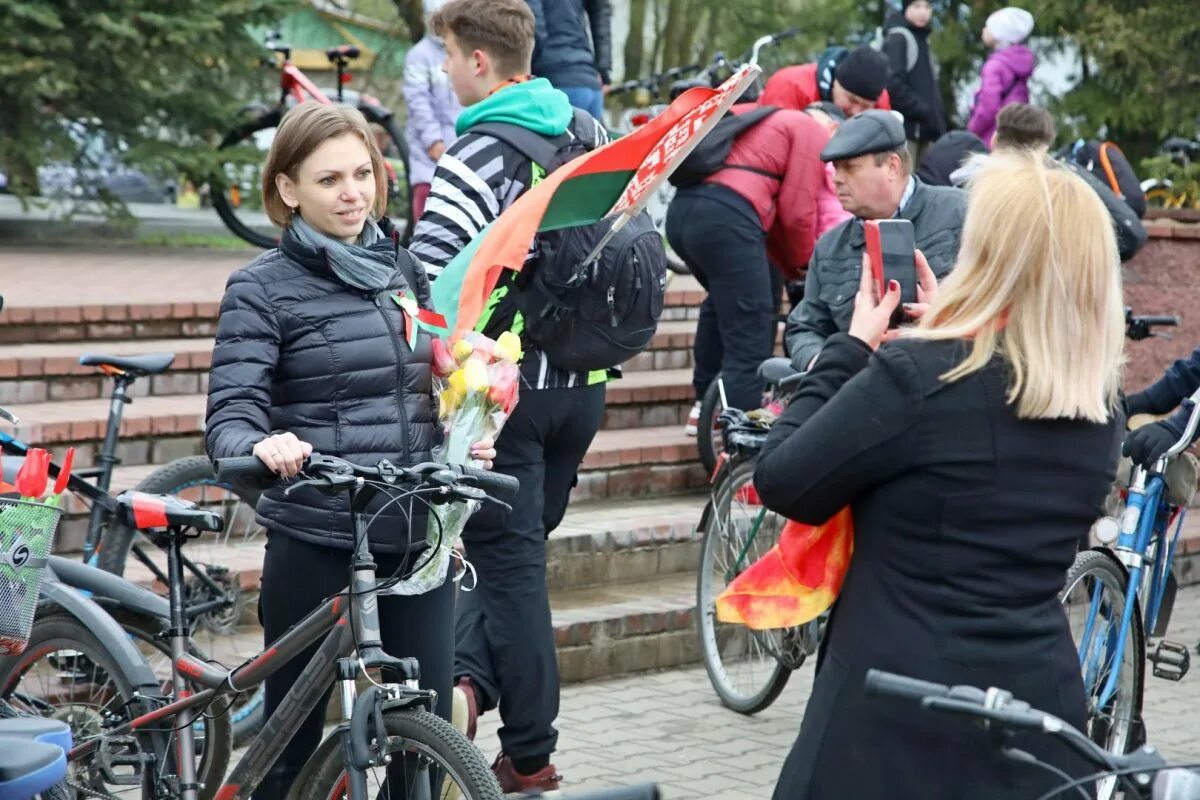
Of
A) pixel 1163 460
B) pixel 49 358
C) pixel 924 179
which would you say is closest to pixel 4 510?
pixel 1163 460

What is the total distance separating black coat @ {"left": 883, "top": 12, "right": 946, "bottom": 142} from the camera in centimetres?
1262

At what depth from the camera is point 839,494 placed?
3.22 m

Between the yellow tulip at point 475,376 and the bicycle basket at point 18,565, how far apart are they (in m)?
0.98

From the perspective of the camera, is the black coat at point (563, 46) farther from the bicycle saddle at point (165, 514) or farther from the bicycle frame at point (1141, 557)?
the bicycle saddle at point (165, 514)

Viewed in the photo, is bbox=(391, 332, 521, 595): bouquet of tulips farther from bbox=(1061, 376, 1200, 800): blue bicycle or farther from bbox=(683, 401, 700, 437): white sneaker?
bbox=(683, 401, 700, 437): white sneaker

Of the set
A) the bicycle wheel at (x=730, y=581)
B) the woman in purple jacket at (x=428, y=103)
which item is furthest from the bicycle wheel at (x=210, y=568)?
the woman in purple jacket at (x=428, y=103)

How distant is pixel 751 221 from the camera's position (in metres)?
8.42

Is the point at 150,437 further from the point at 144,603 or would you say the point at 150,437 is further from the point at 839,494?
the point at 839,494

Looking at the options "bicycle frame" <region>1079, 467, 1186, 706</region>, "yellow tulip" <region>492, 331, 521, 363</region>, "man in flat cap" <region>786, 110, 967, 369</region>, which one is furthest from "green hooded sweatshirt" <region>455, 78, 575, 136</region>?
"bicycle frame" <region>1079, 467, 1186, 706</region>


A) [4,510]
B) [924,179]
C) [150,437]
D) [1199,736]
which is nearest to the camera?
[4,510]

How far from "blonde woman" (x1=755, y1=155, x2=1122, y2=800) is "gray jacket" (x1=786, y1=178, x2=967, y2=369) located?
273 cm

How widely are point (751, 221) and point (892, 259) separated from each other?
194 inches

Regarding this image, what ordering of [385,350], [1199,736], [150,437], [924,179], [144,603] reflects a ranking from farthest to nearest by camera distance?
[924,179] < [150,437] < [1199,736] < [144,603] < [385,350]

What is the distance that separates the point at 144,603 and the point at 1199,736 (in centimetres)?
406
